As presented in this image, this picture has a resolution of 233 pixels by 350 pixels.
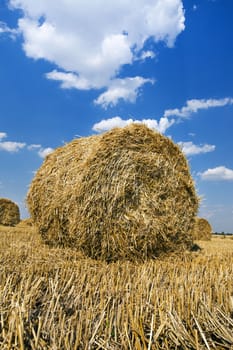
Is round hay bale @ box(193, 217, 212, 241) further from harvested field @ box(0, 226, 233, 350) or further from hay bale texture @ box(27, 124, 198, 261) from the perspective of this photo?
harvested field @ box(0, 226, 233, 350)

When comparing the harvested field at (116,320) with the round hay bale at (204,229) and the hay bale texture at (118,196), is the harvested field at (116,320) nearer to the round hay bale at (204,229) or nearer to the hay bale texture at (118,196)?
the hay bale texture at (118,196)

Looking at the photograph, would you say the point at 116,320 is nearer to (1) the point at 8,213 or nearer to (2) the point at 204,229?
(2) the point at 204,229

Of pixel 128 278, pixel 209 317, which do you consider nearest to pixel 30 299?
pixel 209 317

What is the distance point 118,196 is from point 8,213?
9550 millimetres

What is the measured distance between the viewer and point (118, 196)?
475cm

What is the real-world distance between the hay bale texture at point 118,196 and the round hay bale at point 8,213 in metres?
Result: 8.03

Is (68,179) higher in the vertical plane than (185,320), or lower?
higher

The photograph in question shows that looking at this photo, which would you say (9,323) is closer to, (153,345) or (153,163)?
(153,345)

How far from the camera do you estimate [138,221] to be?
4793mm

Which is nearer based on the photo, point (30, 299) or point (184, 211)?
point (30, 299)

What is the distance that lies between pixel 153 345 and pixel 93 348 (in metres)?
0.29

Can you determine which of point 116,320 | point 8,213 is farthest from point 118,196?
point 8,213

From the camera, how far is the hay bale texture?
4.68m

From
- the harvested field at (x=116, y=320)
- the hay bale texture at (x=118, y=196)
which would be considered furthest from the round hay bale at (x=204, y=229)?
the harvested field at (x=116, y=320)
